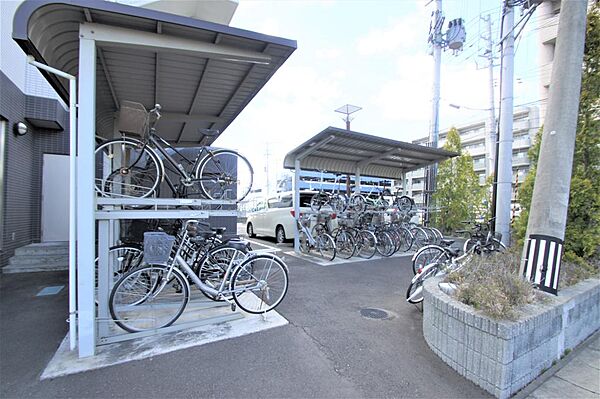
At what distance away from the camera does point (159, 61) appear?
3.79 m

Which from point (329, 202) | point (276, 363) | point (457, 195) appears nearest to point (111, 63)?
point (276, 363)

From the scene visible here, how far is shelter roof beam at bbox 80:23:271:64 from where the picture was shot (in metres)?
2.78

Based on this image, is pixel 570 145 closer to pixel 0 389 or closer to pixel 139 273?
pixel 139 273

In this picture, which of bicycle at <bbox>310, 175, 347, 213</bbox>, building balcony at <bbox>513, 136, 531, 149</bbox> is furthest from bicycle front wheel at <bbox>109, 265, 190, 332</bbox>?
building balcony at <bbox>513, 136, 531, 149</bbox>

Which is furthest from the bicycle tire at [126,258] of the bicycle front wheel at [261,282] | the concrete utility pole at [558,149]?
the concrete utility pole at [558,149]

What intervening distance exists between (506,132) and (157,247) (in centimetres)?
804

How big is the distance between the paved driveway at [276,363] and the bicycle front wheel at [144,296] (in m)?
0.58

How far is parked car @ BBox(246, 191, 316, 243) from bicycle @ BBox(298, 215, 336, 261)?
1066mm

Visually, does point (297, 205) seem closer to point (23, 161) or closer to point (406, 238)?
point (406, 238)

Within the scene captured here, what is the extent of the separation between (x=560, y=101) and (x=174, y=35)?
4380 mm

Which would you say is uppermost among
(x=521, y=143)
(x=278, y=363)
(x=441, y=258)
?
(x=521, y=143)

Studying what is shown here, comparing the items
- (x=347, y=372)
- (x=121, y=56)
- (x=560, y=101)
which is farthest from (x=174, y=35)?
(x=560, y=101)

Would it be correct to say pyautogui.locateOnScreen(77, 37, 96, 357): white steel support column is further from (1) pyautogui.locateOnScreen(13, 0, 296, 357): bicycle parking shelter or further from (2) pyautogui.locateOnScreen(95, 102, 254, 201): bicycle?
(2) pyautogui.locateOnScreen(95, 102, 254, 201): bicycle

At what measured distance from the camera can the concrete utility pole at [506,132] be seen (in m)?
7.10
